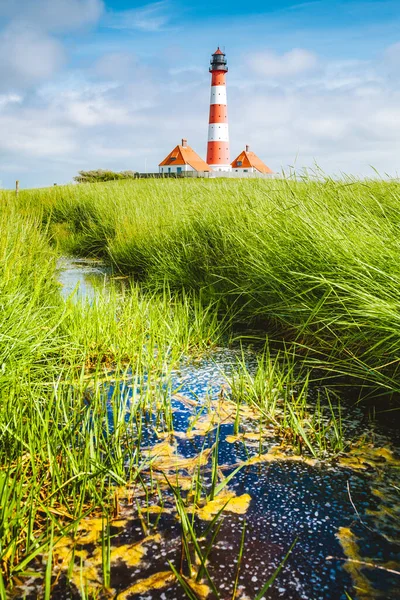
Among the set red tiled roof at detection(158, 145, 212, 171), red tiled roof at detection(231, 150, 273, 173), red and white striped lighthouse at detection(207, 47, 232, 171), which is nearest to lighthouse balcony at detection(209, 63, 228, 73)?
red and white striped lighthouse at detection(207, 47, 232, 171)

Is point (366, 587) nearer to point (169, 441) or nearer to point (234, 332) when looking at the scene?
point (169, 441)

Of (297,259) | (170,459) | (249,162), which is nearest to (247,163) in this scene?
(249,162)

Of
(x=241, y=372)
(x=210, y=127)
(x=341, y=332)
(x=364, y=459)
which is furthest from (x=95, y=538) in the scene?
(x=210, y=127)

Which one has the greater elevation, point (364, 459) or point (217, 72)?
point (217, 72)

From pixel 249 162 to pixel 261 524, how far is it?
36.5 metres

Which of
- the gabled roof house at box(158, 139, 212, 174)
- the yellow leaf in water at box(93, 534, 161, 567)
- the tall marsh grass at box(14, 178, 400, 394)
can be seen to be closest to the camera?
the yellow leaf in water at box(93, 534, 161, 567)

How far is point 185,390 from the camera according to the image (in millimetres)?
2508

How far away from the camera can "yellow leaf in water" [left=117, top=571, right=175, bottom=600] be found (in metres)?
1.23

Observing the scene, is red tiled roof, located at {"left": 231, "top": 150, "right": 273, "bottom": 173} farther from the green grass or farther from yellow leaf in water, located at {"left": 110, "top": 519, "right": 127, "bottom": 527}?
yellow leaf in water, located at {"left": 110, "top": 519, "right": 127, "bottom": 527}

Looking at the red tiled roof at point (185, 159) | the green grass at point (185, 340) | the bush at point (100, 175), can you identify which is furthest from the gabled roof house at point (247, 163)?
the green grass at point (185, 340)

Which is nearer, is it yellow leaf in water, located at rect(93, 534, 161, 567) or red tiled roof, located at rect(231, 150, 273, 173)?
yellow leaf in water, located at rect(93, 534, 161, 567)

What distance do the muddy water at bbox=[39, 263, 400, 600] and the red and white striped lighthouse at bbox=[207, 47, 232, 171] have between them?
1133 inches

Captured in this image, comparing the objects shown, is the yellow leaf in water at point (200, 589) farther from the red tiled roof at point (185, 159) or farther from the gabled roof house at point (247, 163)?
the gabled roof house at point (247, 163)

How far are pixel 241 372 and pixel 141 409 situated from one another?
2.06 ft
